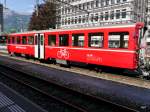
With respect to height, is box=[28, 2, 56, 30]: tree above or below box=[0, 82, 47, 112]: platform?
above

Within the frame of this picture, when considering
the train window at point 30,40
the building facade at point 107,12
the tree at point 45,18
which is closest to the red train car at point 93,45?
the train window at point 30,40

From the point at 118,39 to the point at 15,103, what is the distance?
8.36 m

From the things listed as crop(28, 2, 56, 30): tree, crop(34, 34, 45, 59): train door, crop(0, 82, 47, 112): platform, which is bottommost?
crop(0, 82, 47, 112): platform

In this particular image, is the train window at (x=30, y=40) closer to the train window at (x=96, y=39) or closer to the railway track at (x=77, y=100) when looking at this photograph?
the train window at (x=96, y=39)

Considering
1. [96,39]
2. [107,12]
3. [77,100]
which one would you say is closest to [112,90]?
[77,100]

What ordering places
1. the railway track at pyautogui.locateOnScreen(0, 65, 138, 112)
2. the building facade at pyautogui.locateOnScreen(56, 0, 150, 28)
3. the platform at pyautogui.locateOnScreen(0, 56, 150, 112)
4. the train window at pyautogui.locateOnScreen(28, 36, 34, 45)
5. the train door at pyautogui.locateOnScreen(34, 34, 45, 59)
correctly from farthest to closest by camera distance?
the building facade at pyautogui.locateOnScreen(56, 0, 150, 28) → the train window at pyautogui.locateOnScreen(28, 36, 34, 45) → the train door at pyautogui.locateOnScreen(34, 34, 45, 59) → the platform at pyautogui.locateOnScreen(0, 56, 150, 112) → the railway track at pyautogui.locateOnScreen(0, 65, 138, 112)

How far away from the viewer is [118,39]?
17.3 m

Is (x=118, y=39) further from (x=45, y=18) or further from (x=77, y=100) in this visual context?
(x=45, y=18)

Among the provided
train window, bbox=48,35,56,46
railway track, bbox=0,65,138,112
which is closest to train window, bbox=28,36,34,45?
train window, bbox=48,35,56,46

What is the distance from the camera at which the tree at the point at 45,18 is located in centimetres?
8962

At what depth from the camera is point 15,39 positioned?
34.9m

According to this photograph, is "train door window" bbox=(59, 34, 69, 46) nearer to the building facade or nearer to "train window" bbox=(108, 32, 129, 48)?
"train window" bbox=(108, 32, 129, 48)

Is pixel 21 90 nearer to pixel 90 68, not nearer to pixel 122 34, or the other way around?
pixel 122 34

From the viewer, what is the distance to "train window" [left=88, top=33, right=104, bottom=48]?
18614mm
